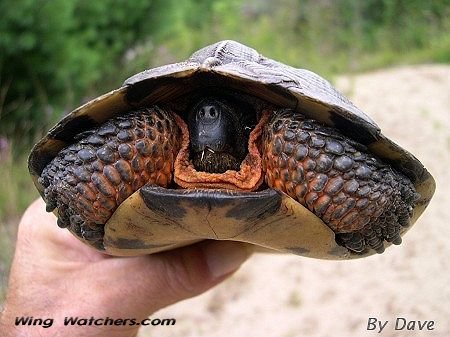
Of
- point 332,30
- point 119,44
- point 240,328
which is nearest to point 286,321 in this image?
point 240,328

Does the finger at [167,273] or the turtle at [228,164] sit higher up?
the turtle at [228,164]

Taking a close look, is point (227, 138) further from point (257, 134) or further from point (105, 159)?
point (105, 159)

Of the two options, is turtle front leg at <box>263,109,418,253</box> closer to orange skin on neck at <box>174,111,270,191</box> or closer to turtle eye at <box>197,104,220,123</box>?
orange skin on neck at <box>174,111,270,191</box>

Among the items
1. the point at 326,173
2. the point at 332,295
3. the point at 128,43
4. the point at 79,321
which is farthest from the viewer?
the point at 128,43

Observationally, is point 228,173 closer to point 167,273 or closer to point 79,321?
point 167,273

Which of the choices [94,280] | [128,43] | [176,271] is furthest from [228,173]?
[128,43]

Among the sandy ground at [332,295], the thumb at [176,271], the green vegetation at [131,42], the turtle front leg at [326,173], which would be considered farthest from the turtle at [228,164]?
the green vegetation at [131,42]

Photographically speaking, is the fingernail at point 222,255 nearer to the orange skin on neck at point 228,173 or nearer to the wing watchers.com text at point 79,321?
the wing watchers.com text at point 79,321
